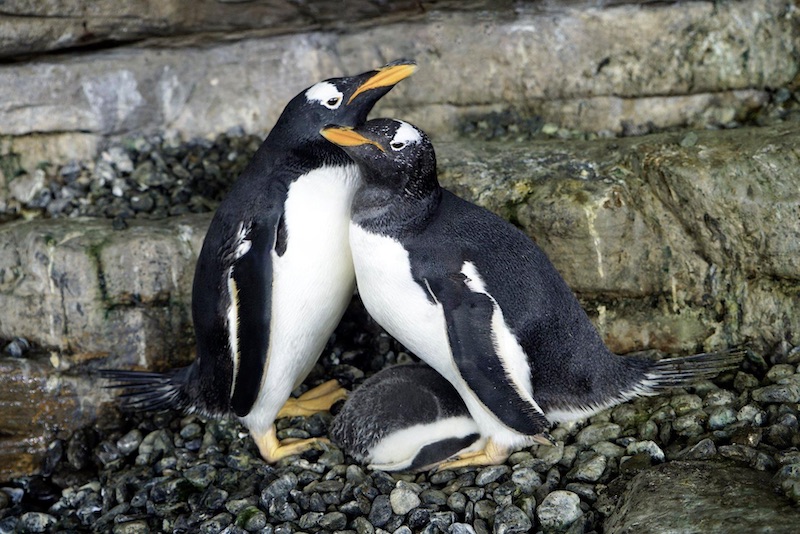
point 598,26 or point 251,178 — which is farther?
point 598,26

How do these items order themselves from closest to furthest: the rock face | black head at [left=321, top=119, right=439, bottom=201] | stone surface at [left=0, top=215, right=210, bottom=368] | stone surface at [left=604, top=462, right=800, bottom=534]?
stone surface at [left=604, top=462, right=800, bottom=534] → black head at [left=321, top=119, right=439, bottom=201] → stone surface at [left=0, top=215, right=210, bottom=368] → the rock face

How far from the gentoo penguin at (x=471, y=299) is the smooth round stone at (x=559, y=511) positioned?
215mm

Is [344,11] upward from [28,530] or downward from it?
upward

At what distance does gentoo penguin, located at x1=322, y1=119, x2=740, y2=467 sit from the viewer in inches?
114

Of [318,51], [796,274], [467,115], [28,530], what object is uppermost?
[318,51]

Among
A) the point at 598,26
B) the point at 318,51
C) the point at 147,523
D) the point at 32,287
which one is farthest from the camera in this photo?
the point at 318,51

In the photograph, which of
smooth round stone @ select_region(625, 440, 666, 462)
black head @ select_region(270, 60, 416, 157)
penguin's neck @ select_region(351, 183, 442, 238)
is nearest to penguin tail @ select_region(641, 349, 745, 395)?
smooth round stone @ select_region(625, 440, 666, 462)

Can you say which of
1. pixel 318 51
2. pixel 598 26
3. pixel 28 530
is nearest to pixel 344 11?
pixel 318 51

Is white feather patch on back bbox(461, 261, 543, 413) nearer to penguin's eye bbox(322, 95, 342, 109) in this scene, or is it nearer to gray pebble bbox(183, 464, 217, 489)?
penguin's eye bbox(322, 95, 342, 109)

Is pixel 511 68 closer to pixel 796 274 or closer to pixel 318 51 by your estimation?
pixel 318 51

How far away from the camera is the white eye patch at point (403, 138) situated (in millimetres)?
2914

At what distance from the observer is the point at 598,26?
404 cm

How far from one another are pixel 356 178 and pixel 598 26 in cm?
142

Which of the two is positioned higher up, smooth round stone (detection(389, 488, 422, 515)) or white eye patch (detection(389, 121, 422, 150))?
white eye patch (detection(389, 121, 422, 150))
